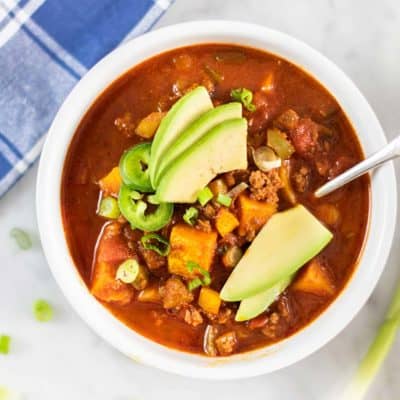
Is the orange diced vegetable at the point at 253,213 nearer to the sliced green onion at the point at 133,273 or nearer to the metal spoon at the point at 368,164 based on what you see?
the metal spoon at the point at 368,164

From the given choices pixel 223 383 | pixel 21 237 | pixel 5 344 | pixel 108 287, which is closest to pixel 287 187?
pixel 108 287

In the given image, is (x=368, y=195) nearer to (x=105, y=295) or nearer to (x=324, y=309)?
(x=324, y=309)

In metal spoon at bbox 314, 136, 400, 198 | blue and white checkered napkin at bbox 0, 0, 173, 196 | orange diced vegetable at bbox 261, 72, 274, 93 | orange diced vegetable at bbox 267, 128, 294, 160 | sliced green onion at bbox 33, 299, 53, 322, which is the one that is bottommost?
metal spoon at bbox 314, 136, 400, 198

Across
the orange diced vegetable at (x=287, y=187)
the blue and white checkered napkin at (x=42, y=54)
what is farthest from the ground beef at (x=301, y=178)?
the blue and white checkered napkin at (x=42, y=54)

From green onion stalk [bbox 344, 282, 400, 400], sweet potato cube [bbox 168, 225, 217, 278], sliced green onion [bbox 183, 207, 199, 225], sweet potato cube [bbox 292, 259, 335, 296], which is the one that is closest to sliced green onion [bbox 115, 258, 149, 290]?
sweet potato cube [bbox 168, 225, 217, 278]

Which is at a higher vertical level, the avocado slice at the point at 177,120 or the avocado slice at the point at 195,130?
the avocado slice at the point at 177,120

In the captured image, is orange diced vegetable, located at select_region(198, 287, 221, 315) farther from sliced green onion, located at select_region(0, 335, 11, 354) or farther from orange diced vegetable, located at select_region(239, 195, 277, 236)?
sliced green onion, located at select_region(0, 335, 11, 354)

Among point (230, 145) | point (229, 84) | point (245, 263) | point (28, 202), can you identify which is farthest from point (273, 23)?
point (28, 202)
